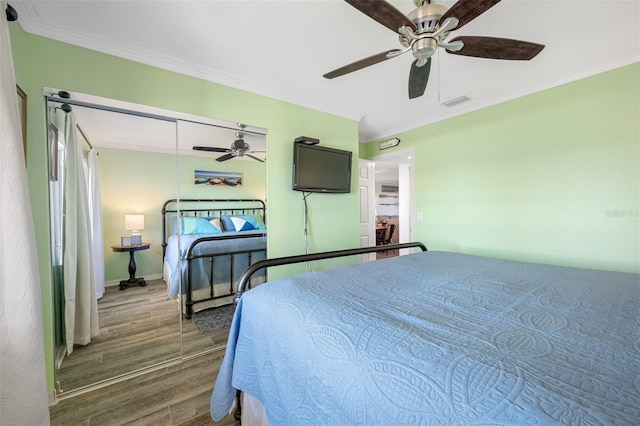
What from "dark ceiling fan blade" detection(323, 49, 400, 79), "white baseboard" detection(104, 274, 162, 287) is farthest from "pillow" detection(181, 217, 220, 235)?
"dark ceiling fan blade" detection(323, 49, 400, 79)

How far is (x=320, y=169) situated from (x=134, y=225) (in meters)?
1.81

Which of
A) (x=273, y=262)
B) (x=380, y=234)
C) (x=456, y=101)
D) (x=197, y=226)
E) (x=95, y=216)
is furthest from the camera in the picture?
(x=380, y=234)

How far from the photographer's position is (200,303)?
2422 millimetres

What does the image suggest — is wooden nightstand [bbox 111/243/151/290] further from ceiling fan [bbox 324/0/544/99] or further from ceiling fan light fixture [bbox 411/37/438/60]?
ceiling fan light fixture [bbox 411/37/438/60]

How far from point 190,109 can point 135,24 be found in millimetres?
600

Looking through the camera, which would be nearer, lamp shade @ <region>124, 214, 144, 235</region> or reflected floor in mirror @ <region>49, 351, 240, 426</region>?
reflected floor in mirror @ <region>49, 351, 240, 426</region>

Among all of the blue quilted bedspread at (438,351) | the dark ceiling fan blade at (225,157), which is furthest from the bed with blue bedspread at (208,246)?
the blue quilted bedspread at (438,351)

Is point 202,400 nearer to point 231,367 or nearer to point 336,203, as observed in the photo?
point 231,367

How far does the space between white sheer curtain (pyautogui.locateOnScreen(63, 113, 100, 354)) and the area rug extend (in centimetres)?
77

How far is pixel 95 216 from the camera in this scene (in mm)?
1868

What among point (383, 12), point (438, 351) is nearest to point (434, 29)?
point (383, 12)

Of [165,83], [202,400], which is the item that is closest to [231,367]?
[202,400]

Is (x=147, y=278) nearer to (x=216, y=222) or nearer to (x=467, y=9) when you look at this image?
(x=216, y=222)

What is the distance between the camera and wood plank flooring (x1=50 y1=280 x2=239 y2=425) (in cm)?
149
